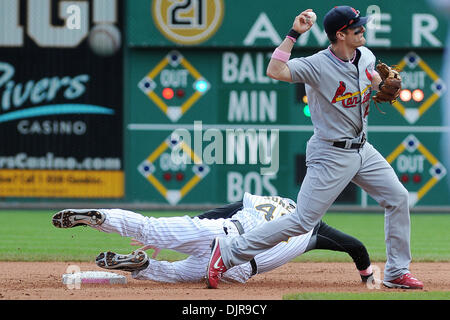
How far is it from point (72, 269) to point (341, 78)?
3.24 meters

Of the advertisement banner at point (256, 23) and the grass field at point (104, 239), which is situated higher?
the advertisement banner at point (256, 23)

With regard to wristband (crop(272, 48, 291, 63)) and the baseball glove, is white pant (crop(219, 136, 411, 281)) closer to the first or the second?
the baseball glove

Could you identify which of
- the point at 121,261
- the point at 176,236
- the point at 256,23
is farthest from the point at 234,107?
the point at 121,261

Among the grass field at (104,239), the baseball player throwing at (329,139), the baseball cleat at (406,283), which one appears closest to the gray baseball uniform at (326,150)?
the baseball player throwing at (329,139)

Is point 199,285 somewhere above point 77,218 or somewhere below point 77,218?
below

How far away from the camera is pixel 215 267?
6.45 m

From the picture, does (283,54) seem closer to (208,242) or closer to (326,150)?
(326,150)

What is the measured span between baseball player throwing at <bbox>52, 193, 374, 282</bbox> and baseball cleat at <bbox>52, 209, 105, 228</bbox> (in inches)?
8.3

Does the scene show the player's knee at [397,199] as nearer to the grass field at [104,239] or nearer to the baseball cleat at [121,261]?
the baseball cleat at [121,261]

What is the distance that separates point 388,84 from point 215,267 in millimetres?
1854

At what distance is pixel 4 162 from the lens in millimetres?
15328

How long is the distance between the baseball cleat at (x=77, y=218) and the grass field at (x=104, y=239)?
9.21ft

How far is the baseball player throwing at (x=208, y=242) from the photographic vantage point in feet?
21.7

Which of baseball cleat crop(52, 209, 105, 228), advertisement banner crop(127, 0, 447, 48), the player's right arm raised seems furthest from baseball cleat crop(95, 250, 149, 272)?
advertisement banner crop(127, 0, 447, 48)
